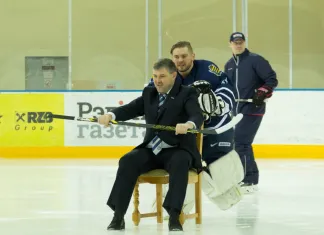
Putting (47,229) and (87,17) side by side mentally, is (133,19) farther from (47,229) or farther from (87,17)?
(47,229)

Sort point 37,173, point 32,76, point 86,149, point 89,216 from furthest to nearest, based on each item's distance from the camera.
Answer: point 32,76, point 86,149, point 37,173, point 89,216

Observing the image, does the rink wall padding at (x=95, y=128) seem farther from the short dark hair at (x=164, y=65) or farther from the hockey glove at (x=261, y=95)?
the short dark hair at (x=164, y=65)

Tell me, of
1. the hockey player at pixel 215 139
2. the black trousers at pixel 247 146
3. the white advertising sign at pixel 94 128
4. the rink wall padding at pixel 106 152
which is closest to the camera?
the hockey player at pixel 215 139

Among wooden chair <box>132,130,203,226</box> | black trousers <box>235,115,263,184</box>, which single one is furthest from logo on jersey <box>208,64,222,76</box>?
black trousers <box>235,115,263,184</box>

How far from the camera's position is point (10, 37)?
14.4m

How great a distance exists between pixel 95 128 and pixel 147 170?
5887 millimetres

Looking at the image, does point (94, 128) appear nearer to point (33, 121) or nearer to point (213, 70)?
point (33, 121)

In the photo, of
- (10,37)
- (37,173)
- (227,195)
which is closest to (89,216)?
(227,195)

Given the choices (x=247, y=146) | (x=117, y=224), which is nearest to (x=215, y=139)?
(x=117, y=224)

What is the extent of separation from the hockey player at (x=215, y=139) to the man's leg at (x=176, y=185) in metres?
0.51

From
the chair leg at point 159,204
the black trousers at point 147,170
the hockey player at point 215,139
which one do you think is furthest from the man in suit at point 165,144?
the hockey player at point 215,139

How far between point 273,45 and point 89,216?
31.2 feet

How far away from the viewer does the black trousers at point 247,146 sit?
6500 mm

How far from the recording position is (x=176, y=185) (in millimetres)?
4074
